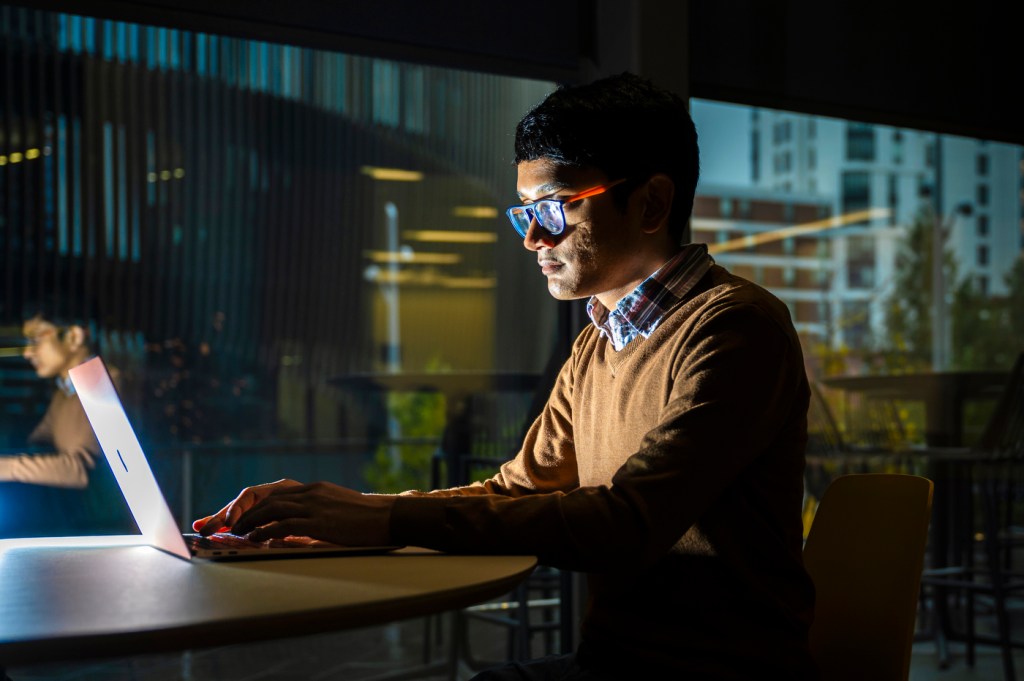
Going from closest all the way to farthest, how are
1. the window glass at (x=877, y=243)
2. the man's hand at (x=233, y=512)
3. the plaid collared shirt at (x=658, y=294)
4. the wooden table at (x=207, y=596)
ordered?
the wooden table at (x=207, y=596)
the man's hand at (x=233, y=512)
the plaid collared shirt at (x=658, y=294)
the window glass at (x=877, y=243)

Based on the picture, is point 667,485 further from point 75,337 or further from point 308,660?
point 308,660

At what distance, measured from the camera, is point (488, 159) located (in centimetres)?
300

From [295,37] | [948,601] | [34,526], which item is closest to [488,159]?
[295,37]

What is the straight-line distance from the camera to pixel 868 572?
60.2 inches

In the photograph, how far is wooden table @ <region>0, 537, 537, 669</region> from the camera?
2.74 ft

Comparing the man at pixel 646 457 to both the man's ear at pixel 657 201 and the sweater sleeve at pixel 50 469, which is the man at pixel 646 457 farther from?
the sweater sleeve at pixel 50 469

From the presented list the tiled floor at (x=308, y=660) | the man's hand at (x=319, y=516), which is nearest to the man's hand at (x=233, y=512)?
the man's hand at (x=319, y=516)

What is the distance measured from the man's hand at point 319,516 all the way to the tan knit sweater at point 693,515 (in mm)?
33

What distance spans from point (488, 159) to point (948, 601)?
243 cm

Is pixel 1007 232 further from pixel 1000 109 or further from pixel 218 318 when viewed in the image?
pixel 218 318

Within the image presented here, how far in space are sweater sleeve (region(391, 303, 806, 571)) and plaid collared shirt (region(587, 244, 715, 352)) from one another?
0.52 ft

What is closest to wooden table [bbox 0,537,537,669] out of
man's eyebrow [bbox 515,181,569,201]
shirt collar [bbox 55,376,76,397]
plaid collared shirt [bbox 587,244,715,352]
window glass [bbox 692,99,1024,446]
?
plaid collared shirt [bbox 587,244,715,352]

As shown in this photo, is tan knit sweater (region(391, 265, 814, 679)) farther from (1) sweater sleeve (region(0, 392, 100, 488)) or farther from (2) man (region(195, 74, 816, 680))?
(1) sweater sleeve (region(0, 392, 100, 488))

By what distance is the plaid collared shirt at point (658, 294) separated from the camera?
151cm
